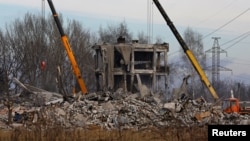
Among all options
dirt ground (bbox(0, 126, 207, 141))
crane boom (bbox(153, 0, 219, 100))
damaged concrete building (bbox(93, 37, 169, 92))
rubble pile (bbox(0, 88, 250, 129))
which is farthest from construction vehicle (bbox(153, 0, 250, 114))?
dirt ground (bbox(0, 126, 207, 141))

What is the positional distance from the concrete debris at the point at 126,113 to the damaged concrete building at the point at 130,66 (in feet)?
27.7

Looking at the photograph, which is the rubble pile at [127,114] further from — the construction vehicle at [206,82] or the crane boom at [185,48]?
the crane boom at [185,48]

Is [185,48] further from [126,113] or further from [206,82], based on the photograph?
[126,113]

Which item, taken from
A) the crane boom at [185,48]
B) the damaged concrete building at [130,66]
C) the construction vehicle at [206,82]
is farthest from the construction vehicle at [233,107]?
the damaged concrete building at [130,66]

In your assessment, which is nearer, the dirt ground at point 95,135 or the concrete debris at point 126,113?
the dirt ground at point 95,135

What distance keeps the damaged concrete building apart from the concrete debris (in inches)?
333

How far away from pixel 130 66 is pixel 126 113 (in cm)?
1301

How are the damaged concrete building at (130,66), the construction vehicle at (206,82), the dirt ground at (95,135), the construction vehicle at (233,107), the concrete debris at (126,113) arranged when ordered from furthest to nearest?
the damaged concrete building at (130,66) → the construction vehicle at (206,82) → the construction vehicle at (233,107) → the concrete debris at (126,113) → the dirt ground at (95,135)

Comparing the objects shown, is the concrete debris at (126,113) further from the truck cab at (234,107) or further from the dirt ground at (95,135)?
the dirt ground at (95,135)

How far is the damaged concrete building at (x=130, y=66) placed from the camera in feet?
136

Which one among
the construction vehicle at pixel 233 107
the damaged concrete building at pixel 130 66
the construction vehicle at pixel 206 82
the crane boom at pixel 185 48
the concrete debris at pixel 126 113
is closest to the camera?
the concrete debris at pixel 126 113

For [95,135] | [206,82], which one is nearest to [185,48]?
[206,82]

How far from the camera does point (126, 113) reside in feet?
94.9

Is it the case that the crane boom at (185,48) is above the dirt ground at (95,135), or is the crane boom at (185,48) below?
above
